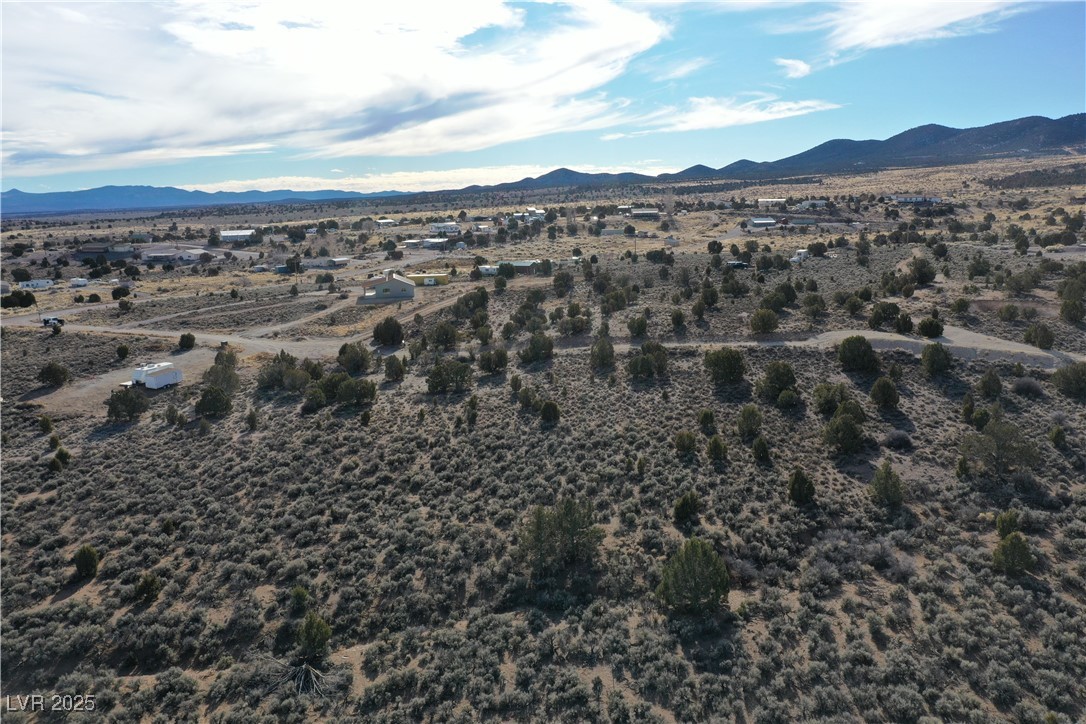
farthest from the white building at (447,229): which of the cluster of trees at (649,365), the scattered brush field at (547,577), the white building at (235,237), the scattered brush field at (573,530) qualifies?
the scattered brush field at (547,577)

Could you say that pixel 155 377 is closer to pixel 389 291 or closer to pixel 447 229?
pixel 389 291

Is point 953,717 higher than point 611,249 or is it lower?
lower

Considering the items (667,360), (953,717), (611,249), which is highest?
(611,249)

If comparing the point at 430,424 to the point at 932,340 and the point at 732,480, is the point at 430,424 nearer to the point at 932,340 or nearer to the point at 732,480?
the point at 732,480

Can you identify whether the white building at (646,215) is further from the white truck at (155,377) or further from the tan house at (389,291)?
the white truck at (155,377)

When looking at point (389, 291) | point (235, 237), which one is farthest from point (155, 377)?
point (235, 237)

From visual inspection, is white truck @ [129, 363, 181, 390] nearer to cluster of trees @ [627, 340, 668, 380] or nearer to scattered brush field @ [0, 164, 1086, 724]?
scattered brush field @ [0, 164, 1086, 724]

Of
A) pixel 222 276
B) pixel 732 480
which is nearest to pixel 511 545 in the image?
pixel 732 480

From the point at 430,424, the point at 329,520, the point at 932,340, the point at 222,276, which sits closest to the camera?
the point at 329,520
